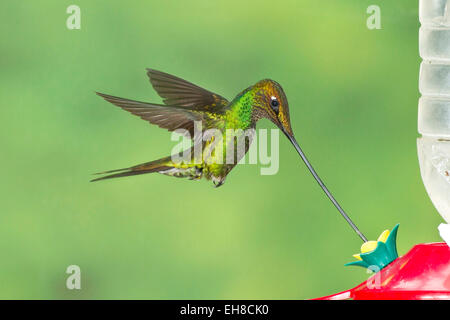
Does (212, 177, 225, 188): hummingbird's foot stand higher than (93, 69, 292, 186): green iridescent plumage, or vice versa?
(93, 69, 292, 186): green iridescent plumage

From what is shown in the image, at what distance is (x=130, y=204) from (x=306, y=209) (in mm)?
1329

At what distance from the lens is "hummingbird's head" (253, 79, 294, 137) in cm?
301

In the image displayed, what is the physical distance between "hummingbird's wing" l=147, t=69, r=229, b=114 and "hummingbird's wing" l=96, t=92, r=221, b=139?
0.24 feet

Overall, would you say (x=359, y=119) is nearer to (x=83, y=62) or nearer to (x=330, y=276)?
(x=330, y=276)

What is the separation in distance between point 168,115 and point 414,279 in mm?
1187

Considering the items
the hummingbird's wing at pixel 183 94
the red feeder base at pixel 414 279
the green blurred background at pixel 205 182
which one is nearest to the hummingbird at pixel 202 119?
the hummingbird's wing at pixel 183 94

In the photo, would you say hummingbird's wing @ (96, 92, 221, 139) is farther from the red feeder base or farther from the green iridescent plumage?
the red feeder base

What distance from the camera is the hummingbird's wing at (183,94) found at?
3.40 meters

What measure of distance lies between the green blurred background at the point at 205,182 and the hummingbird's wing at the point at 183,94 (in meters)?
3.00

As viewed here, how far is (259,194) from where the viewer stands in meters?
6.70

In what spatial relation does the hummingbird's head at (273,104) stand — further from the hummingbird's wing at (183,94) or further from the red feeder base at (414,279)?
the red feeder base at (414,279)

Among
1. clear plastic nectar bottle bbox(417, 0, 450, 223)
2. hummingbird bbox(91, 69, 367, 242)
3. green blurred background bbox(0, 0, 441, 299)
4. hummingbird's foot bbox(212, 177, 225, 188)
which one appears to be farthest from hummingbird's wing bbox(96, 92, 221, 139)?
green blurred background bbox(0, 0, 441, 299)

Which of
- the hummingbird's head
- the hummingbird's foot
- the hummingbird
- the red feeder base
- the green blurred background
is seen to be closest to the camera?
the red feeder base
